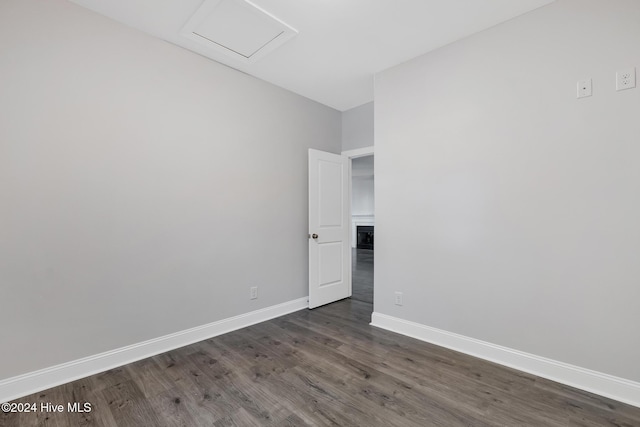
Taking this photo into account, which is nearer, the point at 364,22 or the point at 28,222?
the point at 28,222

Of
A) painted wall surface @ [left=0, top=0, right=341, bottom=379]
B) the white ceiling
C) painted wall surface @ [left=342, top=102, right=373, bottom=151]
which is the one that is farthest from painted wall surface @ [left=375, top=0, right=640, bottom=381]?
painted wall surface @ [left=0, top=0, right=341, bottom=379]

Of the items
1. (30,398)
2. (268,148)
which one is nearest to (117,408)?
(30,398)

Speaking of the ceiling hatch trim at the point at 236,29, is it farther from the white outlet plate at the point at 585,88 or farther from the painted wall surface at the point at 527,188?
the white outlet plate at the point at 585,88

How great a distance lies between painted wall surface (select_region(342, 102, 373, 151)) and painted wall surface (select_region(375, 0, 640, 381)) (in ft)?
2.93

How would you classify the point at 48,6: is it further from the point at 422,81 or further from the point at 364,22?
the point at 422,81

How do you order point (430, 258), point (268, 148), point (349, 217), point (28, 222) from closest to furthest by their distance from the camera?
1. point (28, 222)
2. point (430, 258)
3. point (268, 148)
4. point (349, 217)

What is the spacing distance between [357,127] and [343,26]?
70.4 inches

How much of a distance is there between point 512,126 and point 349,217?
2309 millimetres

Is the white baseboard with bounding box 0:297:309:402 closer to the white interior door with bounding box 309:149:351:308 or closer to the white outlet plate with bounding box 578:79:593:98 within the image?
the white interior door with bounding box 309:149:351:308

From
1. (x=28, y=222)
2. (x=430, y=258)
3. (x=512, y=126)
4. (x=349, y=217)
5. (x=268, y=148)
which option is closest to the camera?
(x=28, y=222)

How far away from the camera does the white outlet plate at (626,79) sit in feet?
5.84

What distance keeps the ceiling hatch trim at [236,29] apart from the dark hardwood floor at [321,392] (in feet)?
9.00

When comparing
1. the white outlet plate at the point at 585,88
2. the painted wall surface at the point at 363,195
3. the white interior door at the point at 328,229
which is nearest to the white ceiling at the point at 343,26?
the white outlet plate at the point at 585,88

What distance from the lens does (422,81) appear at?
9.03 feet
